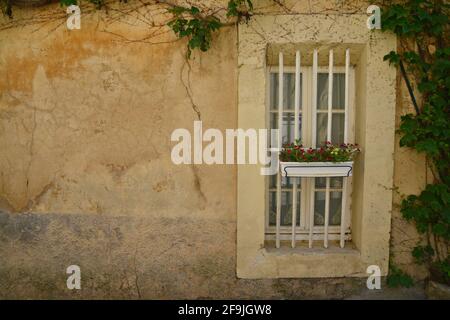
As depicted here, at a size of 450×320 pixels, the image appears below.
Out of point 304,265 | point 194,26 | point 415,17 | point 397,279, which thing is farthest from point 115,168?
point 415,17

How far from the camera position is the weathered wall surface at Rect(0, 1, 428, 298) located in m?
3.32

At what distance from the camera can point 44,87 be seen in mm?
3352

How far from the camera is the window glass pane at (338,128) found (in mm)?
3631

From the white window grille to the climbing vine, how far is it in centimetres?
51

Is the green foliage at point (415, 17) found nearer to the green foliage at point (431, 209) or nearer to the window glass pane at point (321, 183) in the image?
the green foliage at point (431, 209)

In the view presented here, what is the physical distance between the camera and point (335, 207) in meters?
3.70

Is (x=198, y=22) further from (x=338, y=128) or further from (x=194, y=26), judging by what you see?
(x=338, y=128)

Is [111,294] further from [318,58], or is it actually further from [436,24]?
[436,24]

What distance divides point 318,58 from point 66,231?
2.85 metres

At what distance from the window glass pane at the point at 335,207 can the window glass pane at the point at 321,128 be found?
1.74 feet

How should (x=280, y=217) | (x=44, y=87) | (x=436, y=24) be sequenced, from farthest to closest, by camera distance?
(x=280, y=217) → (x=44, y=87) → (x=436, y=24)

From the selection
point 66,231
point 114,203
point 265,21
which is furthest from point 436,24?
point 66,231

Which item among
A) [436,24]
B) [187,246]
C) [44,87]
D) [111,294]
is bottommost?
[111,294]

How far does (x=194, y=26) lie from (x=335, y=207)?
2.16 m
